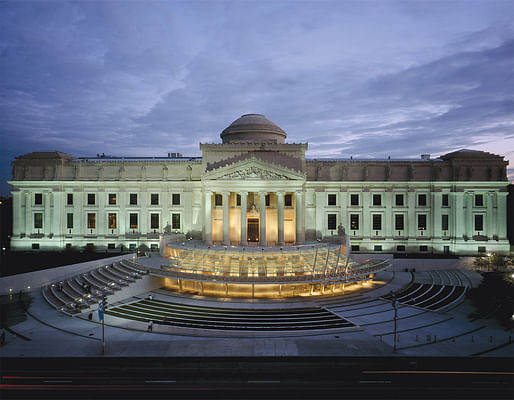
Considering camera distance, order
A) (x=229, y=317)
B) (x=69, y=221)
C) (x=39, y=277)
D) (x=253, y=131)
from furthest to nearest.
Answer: (x=253, y=131)
(x=69, y=221)
(x=39, y=277)
(x=229, y=317)

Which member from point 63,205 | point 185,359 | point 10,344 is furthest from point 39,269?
point 185,359

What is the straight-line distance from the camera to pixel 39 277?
3722 cm

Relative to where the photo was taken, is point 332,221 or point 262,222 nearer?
point 262,222

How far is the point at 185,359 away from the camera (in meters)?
21.4

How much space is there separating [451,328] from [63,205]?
65728 mm

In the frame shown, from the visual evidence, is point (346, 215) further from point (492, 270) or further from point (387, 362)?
point (387, 362)

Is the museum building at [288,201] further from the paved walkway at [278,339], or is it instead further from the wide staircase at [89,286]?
the paved walkway at [278,339]

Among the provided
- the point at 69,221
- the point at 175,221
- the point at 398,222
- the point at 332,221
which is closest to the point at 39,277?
the point at 69,221

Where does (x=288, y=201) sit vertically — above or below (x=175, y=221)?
above

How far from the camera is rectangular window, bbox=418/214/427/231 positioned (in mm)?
58375

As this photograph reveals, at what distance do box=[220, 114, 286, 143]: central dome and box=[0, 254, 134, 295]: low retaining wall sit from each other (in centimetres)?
3387

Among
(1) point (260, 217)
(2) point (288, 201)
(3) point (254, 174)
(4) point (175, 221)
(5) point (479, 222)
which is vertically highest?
(3) point (254, 174)

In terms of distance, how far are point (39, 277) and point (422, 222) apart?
6359 centimetres

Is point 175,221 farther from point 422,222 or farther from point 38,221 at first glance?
point 422,222
